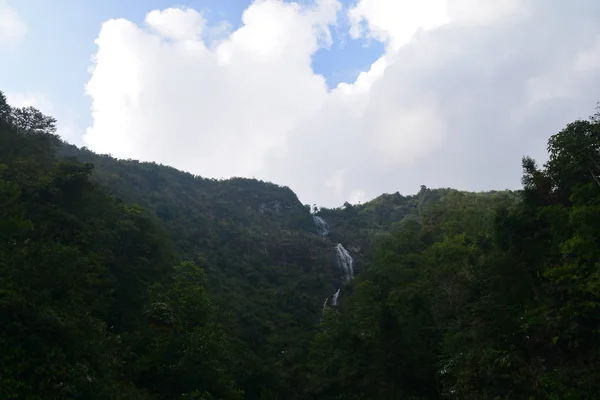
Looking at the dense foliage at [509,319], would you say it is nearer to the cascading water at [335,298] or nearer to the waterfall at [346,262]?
the cascading water at [335,298]

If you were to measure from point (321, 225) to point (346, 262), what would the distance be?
2803cm

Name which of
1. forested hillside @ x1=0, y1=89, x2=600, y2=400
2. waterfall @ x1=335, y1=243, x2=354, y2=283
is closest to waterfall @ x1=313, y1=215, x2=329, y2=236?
waterfall @ x1=335, y1=243, x2=354, y2=283

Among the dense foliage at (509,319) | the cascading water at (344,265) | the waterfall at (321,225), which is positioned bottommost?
the dense foliage at (509,319)

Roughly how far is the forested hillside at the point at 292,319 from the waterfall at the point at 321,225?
48551 millimetres

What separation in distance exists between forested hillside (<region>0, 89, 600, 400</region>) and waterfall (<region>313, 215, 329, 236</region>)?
159 ft

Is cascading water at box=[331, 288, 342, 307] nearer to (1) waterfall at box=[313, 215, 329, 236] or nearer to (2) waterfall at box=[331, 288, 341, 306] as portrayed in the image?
(2) waterfall at box=[331, 288, 341, 306]

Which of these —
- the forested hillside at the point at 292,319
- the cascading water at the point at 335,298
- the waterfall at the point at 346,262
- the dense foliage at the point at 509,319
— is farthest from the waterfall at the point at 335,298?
the dense foliage at the point at 509,319

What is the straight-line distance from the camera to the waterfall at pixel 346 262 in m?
66.9

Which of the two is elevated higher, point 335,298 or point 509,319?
point 335,298

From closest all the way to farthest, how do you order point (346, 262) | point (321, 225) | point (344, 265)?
point (344, 265), point (346, 262), point (321, 225)

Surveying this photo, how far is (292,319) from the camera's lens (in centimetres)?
4778

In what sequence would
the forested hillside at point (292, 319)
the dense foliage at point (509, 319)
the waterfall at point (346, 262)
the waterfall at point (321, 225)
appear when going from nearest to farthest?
the forested hillside at point (292, 319)
the dense foliage at point (509, 319)
the waterfall at point (346, 262)
the waterfall at point (321, 225)

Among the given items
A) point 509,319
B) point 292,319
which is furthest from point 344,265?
point 509,319

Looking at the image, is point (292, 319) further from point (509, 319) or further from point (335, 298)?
point (509, 319)
